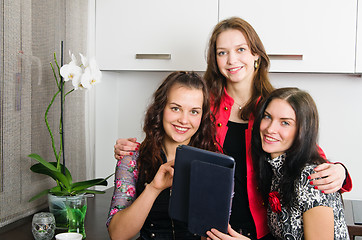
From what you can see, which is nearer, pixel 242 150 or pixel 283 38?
pixel 242 150

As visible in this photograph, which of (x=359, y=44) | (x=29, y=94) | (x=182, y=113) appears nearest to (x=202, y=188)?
(x=182, y=113)

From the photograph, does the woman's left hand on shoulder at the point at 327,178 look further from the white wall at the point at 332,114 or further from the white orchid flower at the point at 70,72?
the white wall at the point at 332,114

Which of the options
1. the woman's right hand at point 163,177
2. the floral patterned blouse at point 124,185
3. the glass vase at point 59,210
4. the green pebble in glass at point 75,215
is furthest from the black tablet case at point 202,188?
the glass vase at point 59,210

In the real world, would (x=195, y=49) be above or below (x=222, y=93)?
above

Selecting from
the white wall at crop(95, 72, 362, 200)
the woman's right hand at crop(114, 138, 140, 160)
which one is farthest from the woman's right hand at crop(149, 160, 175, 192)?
the white wall at crop(95, 72, 362, 200)

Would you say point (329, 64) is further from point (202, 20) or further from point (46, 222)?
point (46, 222)

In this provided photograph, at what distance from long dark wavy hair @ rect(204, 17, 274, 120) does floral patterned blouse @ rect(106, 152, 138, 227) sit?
16.2 inches

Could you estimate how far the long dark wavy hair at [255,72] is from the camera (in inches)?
58.4

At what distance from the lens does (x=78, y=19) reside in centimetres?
182

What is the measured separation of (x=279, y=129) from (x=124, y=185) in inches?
19.6

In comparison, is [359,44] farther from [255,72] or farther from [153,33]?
[153,33]

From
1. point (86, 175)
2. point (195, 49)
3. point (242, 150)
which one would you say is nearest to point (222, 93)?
point (242, 150)

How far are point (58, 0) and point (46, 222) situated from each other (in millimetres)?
916

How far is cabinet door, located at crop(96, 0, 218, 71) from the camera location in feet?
6.14
